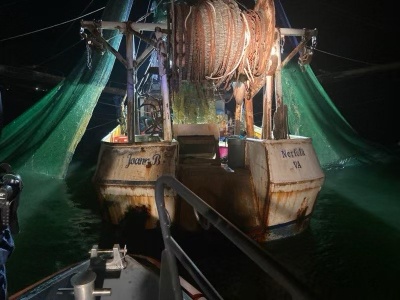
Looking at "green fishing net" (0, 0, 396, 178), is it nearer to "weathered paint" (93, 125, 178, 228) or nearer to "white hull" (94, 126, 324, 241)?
"white hull" (94, 126, 324, 241)

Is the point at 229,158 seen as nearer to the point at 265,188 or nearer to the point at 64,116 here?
the point at 265,188

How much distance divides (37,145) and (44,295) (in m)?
6.47

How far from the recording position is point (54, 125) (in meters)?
7.81

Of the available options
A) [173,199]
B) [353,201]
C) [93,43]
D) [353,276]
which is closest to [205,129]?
[173,199]

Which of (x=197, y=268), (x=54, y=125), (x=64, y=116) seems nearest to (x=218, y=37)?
(x=197, y=268)

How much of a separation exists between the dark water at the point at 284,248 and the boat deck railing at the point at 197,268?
140 cm

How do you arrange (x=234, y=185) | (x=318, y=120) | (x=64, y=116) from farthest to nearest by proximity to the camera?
(x=318, y=120) → (x=64, y=116) → (x=234, y=185)

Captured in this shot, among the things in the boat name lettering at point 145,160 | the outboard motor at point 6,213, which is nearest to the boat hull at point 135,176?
the boat name lettering at point 145,160

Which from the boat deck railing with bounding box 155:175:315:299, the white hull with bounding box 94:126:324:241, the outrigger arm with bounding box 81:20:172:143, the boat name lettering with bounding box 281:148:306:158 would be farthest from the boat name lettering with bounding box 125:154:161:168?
the boat deck railing with bounding box 155:175:315:299

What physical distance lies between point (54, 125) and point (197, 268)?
7.61 meters

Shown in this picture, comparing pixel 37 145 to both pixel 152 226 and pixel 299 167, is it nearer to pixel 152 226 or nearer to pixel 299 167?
pixel 152 226

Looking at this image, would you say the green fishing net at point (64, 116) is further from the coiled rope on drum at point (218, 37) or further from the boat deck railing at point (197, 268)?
the boat deck railing at point (197, 268)

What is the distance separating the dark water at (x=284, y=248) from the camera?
4.24 meters

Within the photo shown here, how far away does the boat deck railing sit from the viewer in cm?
98
